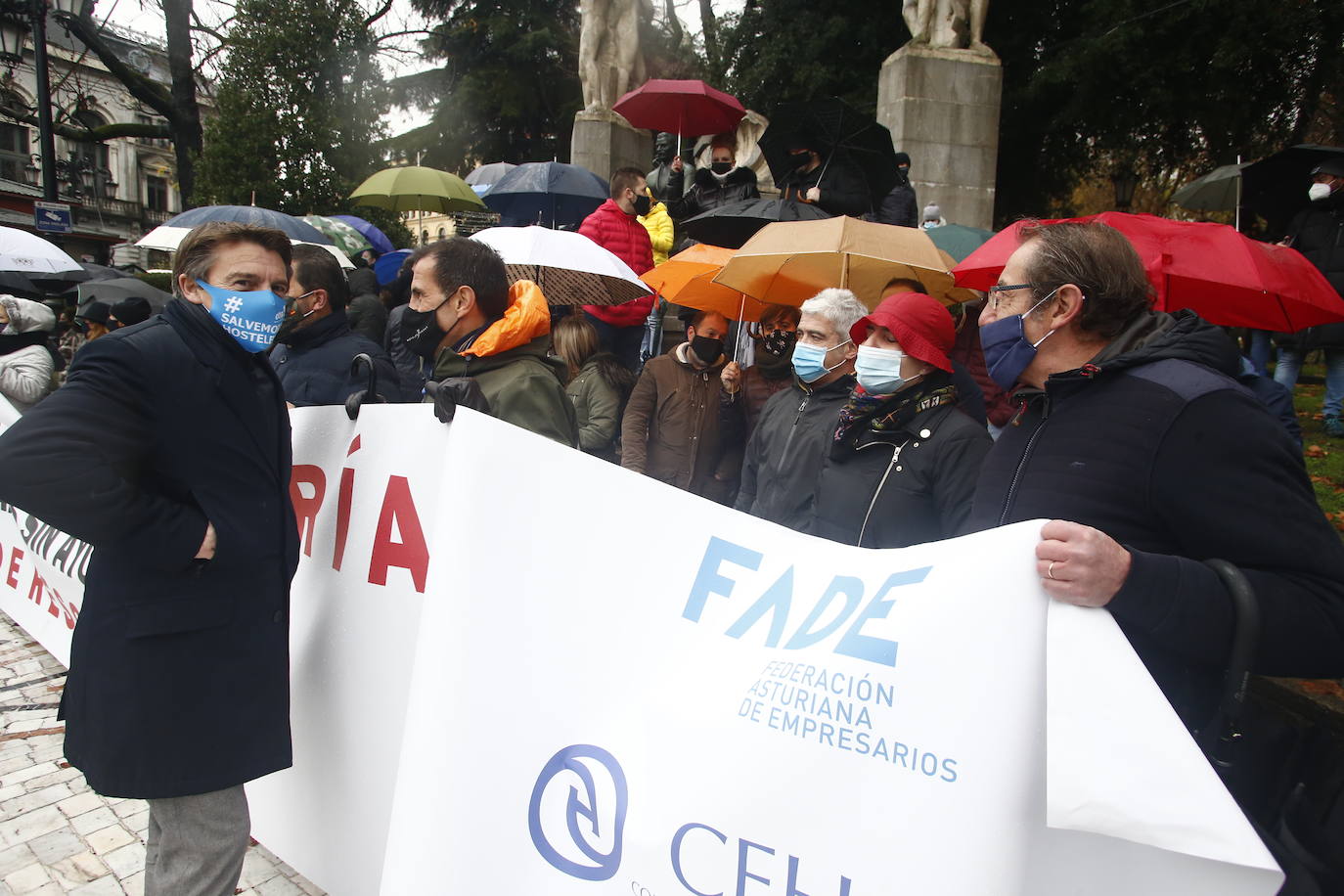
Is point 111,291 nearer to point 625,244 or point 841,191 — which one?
point 625,244

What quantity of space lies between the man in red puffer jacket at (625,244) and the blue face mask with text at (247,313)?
4776 millimetres

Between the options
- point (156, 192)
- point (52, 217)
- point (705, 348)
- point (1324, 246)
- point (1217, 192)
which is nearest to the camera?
point (705, 348)

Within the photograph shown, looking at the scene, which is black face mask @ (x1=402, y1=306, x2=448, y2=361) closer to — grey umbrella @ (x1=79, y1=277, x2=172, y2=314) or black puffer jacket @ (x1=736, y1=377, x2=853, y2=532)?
black puffer jacket @ (x1=736, y1=377, x2=853, y2=532)

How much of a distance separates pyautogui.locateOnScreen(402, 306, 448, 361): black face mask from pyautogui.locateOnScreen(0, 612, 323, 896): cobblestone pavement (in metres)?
1.80

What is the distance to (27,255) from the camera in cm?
970

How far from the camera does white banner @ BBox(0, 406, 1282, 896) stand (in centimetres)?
143

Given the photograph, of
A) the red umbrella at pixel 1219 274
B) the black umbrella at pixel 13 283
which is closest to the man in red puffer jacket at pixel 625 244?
the red umbrella at pixel 1219 274

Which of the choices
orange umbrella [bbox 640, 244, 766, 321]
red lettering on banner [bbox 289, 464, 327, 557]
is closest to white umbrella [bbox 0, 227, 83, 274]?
orange umbrella [bbox 640, 244, 766, 321]

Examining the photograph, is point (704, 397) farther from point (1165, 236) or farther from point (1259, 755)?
point (1259, 755)

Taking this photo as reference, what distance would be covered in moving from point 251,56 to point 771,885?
15879 mm

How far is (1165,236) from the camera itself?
14.2 feet

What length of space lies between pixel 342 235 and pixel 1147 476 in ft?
34.7

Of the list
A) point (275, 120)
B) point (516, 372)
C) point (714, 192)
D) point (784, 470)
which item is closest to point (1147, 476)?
point (784, 470)

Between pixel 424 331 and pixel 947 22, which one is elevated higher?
pixel 947 22
